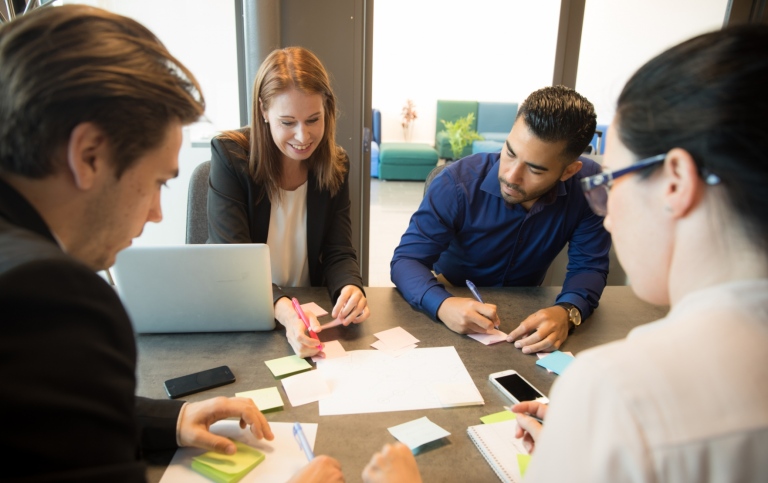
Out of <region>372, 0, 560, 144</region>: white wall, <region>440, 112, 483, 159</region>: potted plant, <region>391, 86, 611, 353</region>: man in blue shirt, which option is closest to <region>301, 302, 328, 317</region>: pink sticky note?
<region>391, 86, 611, 353</region>: man in blue shirt

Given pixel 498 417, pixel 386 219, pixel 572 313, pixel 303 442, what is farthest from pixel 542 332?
pixel 386 219

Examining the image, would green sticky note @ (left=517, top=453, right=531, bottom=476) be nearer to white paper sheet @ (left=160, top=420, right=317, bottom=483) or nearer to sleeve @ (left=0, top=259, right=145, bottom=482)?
white paper sheet @ (left=160, top=420, right=317, bottom=483)

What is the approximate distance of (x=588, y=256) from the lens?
1720 mm

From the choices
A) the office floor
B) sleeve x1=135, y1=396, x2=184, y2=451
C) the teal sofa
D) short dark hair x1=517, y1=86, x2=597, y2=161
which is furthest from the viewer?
the teal sofa

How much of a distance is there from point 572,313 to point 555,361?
0.79 feet

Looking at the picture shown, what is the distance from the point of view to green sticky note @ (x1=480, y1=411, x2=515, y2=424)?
96 centimetres

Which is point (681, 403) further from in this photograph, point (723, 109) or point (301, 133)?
point (301, 133)

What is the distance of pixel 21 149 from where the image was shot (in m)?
0.56

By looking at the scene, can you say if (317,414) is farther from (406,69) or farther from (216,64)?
(406,69)

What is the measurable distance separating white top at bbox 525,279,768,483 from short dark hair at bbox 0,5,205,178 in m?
0.60

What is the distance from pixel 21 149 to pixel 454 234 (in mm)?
1396

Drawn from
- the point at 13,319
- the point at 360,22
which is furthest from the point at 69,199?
the point at 360,22

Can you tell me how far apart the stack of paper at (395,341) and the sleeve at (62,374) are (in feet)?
2.42

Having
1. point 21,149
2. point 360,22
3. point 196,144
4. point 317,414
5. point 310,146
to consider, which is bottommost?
point 317,414
